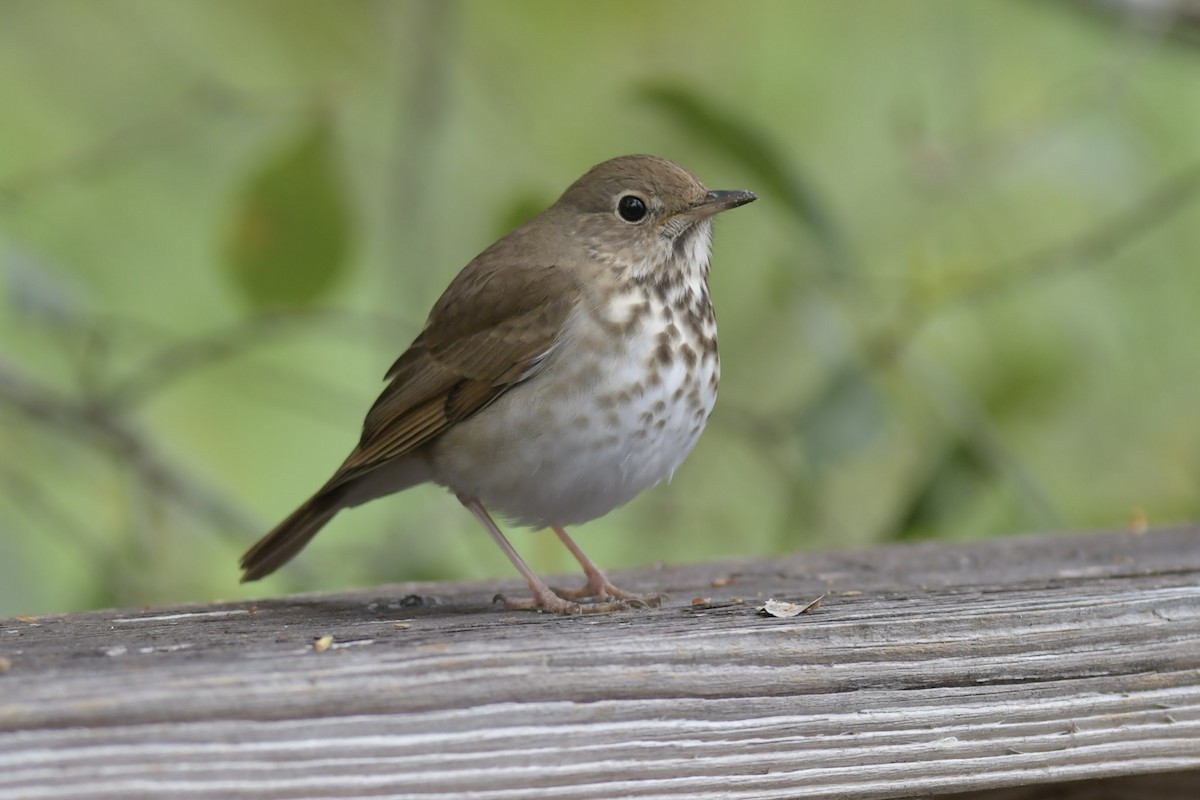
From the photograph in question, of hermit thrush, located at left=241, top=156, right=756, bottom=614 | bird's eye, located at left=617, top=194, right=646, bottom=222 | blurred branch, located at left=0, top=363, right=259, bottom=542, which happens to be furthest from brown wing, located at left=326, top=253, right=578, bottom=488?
blurred branch, located at left=0, top=363, right=259, bottom=542

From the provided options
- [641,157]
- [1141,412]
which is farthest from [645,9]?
[641,157]

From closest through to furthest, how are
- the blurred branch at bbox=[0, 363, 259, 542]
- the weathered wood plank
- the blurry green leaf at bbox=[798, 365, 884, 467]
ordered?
the weathered wood plank, the blurry green leaf at bbox=[798, 365, 884, 467], the blurred branch at bbox=[0, 363, 259, 542]

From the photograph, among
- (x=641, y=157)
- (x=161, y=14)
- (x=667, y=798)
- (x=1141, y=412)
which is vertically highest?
(x=161, y=14)

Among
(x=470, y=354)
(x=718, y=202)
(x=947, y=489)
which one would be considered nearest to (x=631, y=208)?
(x=718, y=202)

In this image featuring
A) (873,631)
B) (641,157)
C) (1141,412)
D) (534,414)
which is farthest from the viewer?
(1141,412)

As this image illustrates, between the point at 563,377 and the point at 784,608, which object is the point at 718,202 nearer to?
the point at 563,377

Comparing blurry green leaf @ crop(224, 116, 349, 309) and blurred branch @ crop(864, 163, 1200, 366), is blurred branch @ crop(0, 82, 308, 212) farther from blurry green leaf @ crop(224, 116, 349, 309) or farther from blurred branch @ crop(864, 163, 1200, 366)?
blurred branch @ crop(864, 163, 1200, 366)

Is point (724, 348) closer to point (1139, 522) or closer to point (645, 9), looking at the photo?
point (1139, 522)
